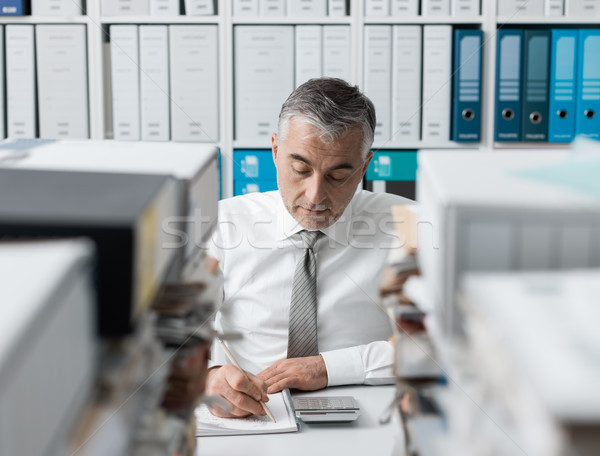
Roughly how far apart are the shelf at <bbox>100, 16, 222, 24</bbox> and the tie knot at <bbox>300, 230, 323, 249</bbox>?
929 millimetres

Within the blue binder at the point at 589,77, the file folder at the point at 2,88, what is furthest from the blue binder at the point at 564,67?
the file folder at the point at 2,88

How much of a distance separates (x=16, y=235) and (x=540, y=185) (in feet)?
1.16

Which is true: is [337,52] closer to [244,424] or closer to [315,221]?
[315,221]

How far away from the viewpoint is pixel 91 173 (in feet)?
1.70

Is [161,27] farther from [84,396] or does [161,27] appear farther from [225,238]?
[84,396]

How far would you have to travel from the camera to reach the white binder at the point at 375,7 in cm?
224

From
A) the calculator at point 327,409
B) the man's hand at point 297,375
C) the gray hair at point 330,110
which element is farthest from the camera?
the gray hair at point 330,110

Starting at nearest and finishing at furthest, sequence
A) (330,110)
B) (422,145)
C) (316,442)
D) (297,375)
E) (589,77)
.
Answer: (316,442) < (297,375) < (330,110) < (589,77) < (422,145)

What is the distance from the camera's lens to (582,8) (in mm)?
2219

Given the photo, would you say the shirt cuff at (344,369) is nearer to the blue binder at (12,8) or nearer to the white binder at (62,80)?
the white binder at (62,80)

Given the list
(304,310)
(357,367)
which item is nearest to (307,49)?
(304,310)

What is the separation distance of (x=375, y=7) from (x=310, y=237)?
3.15 feet

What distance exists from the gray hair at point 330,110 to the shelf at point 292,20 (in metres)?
0.58

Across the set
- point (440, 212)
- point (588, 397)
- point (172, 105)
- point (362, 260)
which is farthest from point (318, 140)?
point (588, 397)
